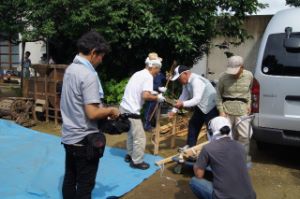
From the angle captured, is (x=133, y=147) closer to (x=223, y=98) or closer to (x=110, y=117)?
(x=223, y=98)

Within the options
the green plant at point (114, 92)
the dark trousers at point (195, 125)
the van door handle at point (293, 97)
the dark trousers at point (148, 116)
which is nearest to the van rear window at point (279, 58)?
the van door handle at point (293, 97)

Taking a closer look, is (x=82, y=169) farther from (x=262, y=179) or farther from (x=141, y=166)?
(x=262, y=179)

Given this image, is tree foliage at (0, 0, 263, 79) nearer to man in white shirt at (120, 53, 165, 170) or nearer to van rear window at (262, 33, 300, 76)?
man in white shirt at (120, 53, 165, 170)

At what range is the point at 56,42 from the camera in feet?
36.6

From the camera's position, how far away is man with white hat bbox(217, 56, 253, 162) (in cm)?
523

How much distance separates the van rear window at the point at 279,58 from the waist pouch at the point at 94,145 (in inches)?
116

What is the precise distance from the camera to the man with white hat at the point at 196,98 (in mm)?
5383

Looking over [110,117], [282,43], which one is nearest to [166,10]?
[282,43]

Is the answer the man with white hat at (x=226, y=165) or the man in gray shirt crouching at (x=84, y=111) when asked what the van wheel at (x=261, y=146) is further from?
the man in gray shirt crouching at (x=84, y=111)

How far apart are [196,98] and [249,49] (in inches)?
382

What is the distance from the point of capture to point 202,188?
3.64 meters

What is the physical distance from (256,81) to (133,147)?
77.5 inches

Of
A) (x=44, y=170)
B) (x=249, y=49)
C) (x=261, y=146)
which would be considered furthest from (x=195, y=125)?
(x=249, y=49)

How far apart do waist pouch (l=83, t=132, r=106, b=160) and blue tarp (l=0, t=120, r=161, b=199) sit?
54.8 inches
